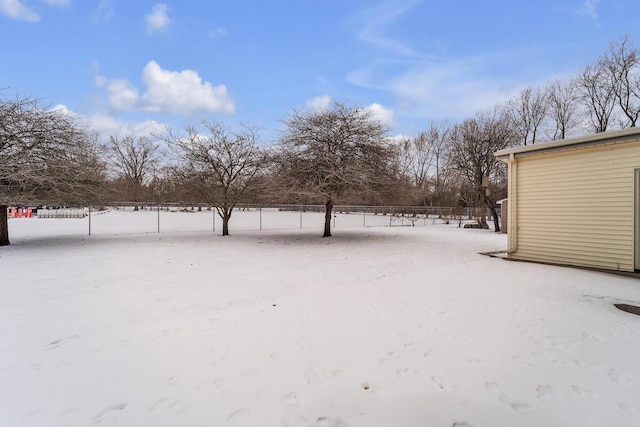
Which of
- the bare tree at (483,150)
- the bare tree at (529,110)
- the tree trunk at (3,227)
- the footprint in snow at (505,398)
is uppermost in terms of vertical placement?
the bare tree at (529,110)

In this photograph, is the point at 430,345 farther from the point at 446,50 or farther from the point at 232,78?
the point at 232,78

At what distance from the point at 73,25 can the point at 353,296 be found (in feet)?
42.5

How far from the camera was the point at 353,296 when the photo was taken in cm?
529

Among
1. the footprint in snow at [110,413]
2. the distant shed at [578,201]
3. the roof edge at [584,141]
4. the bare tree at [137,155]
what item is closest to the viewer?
the footprint in snow at [110,413]

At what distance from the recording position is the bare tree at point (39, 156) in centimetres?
1003

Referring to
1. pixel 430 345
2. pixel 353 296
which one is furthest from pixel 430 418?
pixel 353 296

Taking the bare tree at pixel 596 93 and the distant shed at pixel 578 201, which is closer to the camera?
the distant shed at pixel 578 201

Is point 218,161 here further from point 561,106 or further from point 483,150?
point 561,106

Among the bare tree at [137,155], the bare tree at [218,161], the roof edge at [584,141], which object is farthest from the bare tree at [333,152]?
the bare tree at [137,155]

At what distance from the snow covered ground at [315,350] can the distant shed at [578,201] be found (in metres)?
1.07

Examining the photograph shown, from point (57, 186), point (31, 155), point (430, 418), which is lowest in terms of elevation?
point (430, 418)

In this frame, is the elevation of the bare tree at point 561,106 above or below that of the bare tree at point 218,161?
above

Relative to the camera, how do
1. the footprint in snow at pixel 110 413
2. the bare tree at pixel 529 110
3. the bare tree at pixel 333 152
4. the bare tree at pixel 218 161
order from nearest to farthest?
the footprint in snow at pixel 110 413
the bare tree at pixel 333 152
the bare tree at pixel 218 161
the bare tree at pixel 529 110

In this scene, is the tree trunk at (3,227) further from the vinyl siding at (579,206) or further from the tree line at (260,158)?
the vinyl siding at (579,206)
